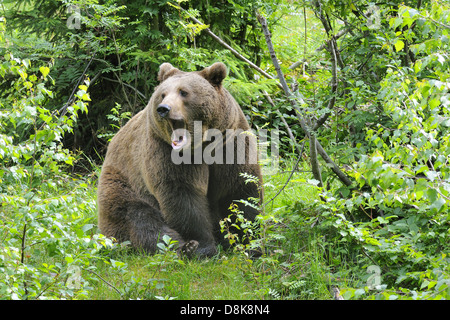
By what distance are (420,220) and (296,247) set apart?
1275mm

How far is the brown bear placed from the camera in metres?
5.71

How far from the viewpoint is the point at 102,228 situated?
6.59m

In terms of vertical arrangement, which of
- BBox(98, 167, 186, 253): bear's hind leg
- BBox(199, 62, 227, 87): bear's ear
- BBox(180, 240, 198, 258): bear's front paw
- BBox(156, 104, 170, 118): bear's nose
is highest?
BBox(199, 62, 227, 87): bear's ear

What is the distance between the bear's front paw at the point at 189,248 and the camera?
5.85m

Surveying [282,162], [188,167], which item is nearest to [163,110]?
[188,167]

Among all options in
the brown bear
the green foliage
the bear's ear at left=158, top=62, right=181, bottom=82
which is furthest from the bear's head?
the green foliage

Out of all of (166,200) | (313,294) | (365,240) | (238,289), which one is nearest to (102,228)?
(166,200)

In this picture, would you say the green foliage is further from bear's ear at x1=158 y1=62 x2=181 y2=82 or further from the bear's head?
bear's ear at x1=158 y1=62 x2=181 y2=82

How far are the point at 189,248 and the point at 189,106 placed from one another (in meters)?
1.51

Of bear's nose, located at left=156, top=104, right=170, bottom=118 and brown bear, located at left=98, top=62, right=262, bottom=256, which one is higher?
bear's nose, located at left=156, top=104, right=170, bottom=118

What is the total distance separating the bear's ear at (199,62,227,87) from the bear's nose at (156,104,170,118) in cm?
77

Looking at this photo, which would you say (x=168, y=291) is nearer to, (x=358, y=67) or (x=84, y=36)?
(x=358, y=67)

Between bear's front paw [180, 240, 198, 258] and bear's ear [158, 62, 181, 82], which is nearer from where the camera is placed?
bear's front paw [180, 240, 198, 258]

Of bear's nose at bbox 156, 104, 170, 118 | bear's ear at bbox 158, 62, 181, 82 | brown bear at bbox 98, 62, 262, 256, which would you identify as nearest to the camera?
bear's nose at bbox 156, 104, 170, 118
